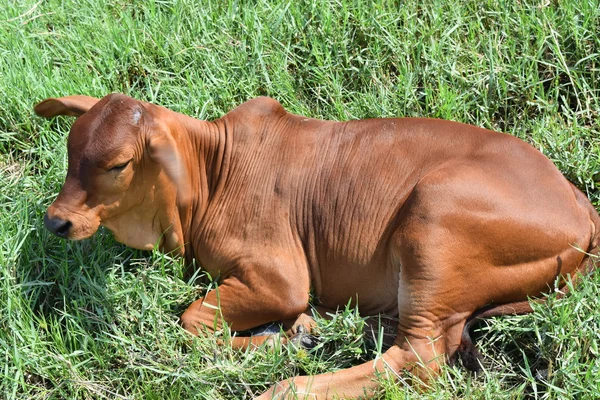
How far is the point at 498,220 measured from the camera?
4.63m

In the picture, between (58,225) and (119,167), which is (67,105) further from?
(58,225)

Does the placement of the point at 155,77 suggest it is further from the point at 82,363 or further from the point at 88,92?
the point at 82,363

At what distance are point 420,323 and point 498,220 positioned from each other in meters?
0.66

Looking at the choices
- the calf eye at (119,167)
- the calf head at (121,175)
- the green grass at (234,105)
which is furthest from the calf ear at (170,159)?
the green grass at (234,105)

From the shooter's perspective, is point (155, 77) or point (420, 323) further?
point (155, 77)

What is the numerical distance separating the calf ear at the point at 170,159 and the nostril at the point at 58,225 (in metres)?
0.58

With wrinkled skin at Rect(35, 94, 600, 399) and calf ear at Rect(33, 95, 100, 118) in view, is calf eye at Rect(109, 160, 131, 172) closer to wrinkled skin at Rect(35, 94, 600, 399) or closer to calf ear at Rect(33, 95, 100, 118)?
wrinkled skin at Rect(35, 94, 600, 399)

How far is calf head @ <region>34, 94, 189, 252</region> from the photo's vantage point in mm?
4793

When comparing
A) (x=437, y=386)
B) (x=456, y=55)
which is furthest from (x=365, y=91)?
(x=437, y=386)

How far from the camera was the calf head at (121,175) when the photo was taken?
4.79 metres

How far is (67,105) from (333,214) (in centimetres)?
168

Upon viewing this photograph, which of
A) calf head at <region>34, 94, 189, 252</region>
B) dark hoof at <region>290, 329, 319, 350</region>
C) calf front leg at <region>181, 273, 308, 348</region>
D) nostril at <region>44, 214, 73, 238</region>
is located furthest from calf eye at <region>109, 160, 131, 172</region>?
dark hoof at <region>290, 329, 319, 350</region>

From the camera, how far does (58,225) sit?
4.85 metres

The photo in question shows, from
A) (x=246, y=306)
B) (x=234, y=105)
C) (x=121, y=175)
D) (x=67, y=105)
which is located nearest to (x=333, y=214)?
(x=246, y=306)
